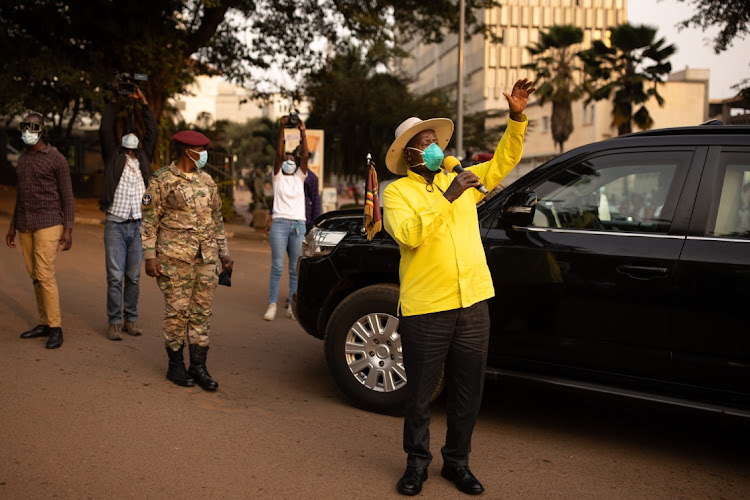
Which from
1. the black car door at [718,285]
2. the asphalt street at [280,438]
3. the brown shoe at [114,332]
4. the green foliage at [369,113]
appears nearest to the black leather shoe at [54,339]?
the asphalt street at [280,438]

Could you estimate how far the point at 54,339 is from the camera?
663cm

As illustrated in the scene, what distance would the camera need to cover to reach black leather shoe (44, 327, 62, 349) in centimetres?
659

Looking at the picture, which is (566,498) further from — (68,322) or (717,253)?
(68,322)

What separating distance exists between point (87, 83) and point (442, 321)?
58.4ft

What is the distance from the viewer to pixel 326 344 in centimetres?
525

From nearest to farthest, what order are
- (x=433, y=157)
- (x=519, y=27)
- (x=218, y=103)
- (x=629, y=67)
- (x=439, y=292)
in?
(x=433, y=157) < (x=439, y=292) < (x=629, y=67) < (x=519, y=27) < (x=218, y=103)

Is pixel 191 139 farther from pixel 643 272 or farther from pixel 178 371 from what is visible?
pixel 643 272

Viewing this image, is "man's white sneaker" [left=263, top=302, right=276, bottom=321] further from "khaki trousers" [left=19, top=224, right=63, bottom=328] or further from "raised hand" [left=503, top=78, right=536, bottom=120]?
"raised hand" [left=503, top=78, right=536, bottom=120]

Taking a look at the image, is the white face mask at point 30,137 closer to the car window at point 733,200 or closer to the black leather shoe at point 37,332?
the black leather shoe at point 37,332

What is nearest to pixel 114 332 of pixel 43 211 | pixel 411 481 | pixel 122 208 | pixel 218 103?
pixel 122 208

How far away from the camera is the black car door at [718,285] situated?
3984 mm

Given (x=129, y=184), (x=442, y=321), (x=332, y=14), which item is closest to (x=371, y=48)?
(x=332, y=14)

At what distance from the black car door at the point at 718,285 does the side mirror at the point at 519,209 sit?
89 cm

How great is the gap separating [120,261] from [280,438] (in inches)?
124
